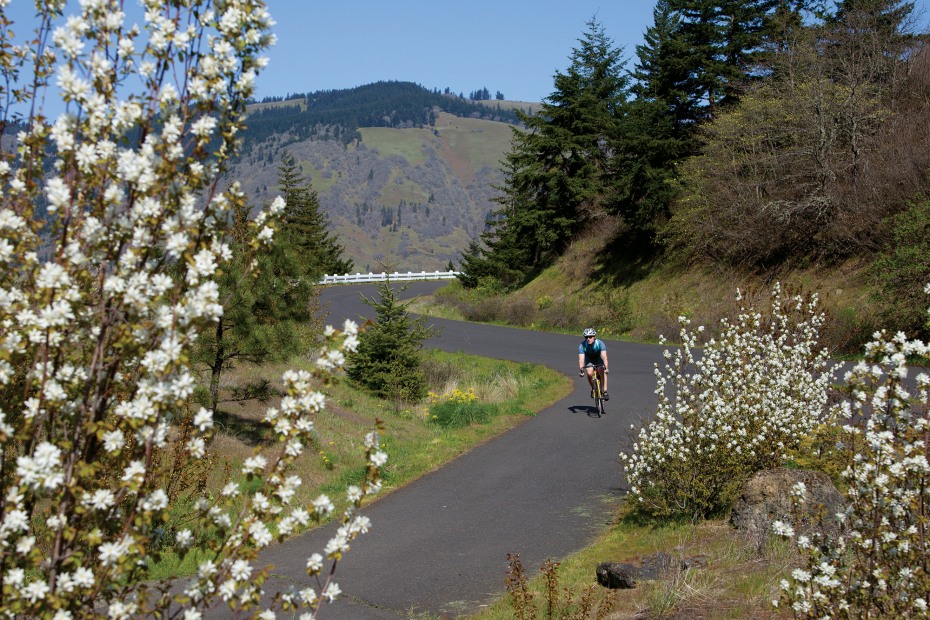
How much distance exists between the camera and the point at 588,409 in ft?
54.1

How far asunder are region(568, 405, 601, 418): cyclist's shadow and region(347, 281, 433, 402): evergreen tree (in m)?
4.35

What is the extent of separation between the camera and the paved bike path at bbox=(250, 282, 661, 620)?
7727mm

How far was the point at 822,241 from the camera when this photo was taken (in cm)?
2539

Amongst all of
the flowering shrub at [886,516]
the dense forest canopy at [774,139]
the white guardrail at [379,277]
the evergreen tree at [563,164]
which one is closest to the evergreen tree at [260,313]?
the flowering shrub at [886,516]

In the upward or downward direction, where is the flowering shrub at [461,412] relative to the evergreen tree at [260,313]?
downward

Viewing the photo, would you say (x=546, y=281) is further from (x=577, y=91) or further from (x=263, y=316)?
(x=263, y=316)

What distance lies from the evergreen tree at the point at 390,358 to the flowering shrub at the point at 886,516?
1520 cm

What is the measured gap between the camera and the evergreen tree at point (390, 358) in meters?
19.1

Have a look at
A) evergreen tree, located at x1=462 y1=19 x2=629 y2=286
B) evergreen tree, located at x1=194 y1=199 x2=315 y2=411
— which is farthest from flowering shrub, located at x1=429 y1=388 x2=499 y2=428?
evergreen tree, located at x1=462 y1=19 x2=629 y2=286

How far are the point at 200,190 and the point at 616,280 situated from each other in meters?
33.1

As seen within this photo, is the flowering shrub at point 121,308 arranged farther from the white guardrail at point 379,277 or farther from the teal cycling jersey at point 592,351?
the white guardrail at point 379,277

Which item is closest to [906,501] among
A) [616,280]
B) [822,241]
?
[822,241]

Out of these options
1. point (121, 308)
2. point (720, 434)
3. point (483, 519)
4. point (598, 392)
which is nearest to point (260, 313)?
point (483, 519)

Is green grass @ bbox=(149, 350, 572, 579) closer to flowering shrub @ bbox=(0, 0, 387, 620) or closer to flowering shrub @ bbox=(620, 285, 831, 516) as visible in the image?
flowering shrub @ bbox=(620, 285, 831, 516)
